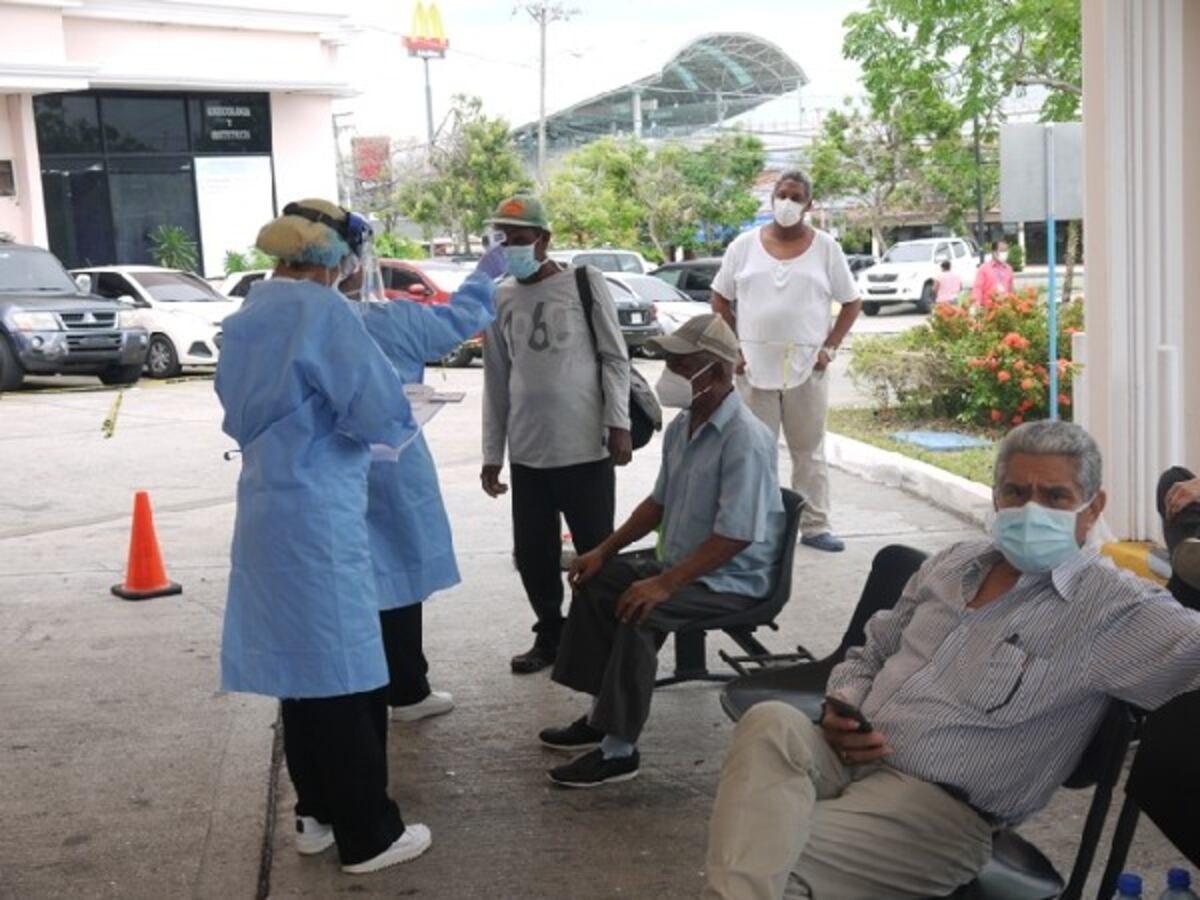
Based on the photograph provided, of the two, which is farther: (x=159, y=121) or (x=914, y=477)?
(x=159, y=121)

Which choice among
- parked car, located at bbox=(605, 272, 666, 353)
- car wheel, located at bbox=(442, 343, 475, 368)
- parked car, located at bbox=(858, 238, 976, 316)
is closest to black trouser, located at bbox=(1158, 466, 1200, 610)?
parked car, located at bbox=(605, 272, 666, 353)

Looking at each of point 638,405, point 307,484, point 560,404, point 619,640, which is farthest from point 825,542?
point 307,484

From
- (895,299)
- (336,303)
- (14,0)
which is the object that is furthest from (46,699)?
(895,299)

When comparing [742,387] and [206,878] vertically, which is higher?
[742,387]

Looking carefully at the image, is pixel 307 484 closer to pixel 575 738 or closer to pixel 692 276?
pixel 575 738

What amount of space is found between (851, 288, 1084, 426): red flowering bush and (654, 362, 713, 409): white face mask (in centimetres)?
722

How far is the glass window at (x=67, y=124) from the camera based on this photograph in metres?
29.1

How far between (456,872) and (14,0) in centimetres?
2585

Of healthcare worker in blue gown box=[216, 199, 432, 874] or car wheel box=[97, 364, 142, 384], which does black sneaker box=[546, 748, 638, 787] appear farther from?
car wheel box=[97, 364, 142, 384]

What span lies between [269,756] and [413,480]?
1.25 metres

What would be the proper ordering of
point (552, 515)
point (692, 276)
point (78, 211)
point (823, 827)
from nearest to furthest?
point (823, 827), point (552, 515), point (692, 276), point (78, 211)

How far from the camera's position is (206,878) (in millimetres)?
4512

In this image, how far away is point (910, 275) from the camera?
36.0 meters

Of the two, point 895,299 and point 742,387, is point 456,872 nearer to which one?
point 742,387
